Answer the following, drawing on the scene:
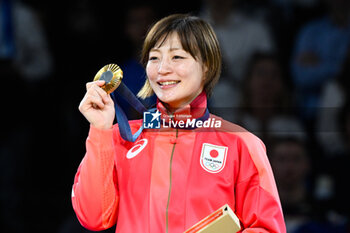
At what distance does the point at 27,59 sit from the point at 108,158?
1516 mm

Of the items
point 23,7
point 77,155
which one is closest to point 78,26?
point 23,7

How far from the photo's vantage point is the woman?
1583 millimetres

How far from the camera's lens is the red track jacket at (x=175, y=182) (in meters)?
1.58

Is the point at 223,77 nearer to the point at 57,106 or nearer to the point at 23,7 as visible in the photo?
the point at 57,106

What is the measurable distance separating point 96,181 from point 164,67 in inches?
13.6

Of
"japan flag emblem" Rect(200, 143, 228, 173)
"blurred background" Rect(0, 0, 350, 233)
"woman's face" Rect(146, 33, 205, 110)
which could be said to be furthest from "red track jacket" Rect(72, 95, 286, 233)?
"blurred background" Rect(0, 0, 350, 233)

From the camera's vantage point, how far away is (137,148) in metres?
1.68

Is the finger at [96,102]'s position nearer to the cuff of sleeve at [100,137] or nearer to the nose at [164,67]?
the cuff of sleeve at [100,137]

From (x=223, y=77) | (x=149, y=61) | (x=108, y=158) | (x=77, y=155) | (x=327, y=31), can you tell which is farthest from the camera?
(x=327, y=31)

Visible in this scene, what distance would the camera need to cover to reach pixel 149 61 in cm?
172

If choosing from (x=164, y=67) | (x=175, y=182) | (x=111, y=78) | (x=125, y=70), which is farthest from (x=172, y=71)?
(x=125, y=70)

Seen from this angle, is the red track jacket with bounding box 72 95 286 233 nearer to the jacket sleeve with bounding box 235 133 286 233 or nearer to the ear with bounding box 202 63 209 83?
the jacket sleeve with bounding box 235 133 286 233

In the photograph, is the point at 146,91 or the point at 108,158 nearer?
the point at 108,158

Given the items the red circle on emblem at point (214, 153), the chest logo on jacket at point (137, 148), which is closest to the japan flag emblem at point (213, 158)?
the red circle on emblem at point (214, 153)
